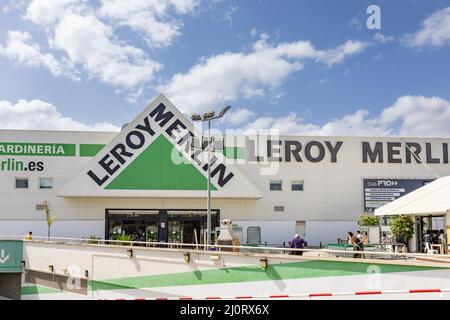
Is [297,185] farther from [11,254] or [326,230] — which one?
[11,254]

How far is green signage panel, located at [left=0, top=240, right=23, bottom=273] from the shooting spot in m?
25.6

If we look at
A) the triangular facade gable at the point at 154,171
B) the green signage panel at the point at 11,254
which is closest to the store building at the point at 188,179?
the triangular facade gable at the point at 154,171

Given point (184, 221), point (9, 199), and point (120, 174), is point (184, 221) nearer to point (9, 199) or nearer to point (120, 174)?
point (120, 174)

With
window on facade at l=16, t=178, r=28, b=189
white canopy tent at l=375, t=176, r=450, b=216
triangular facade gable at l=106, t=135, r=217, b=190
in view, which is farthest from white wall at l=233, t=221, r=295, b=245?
window on facade at l=16, t=178, r=28, b=189

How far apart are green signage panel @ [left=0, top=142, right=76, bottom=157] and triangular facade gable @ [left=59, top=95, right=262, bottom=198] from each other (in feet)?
10.3

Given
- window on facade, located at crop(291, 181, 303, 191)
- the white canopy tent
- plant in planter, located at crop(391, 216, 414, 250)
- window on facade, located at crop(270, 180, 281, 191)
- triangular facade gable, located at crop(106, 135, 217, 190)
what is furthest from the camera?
window on facade, located at crop(291, 181, 303, 191)

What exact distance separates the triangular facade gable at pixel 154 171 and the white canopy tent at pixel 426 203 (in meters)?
11.1

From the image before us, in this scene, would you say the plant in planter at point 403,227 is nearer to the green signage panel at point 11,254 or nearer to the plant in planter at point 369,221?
the plant in planter at point 369,221

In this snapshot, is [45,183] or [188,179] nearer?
[188,179]

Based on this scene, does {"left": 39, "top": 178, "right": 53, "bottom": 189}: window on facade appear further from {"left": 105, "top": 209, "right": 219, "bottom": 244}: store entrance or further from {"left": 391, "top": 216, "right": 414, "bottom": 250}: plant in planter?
{"left": 391, "top": 216, "right": 414, "bottom": 250}: plant in planter

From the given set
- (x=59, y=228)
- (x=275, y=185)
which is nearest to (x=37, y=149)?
(x=59, y=228)

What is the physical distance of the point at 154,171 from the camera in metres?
31.0

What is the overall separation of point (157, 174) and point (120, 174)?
235 cm

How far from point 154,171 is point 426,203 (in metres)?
17.1
